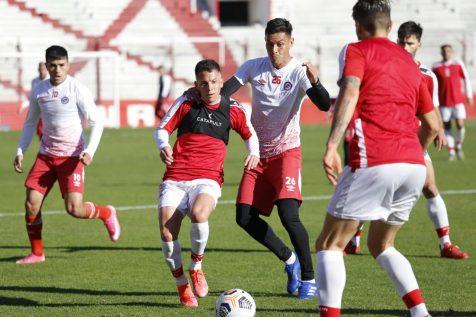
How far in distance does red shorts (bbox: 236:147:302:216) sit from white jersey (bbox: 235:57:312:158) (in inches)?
3.4

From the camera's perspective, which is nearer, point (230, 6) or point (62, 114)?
point (62, 114)

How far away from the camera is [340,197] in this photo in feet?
20.2

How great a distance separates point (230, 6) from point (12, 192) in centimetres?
3230

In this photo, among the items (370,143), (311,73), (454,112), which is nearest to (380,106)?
(370,143)

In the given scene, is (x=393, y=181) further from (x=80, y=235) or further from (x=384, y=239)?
(x=80, y=235)

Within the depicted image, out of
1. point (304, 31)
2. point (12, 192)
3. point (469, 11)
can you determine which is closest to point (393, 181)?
point (12, 192)

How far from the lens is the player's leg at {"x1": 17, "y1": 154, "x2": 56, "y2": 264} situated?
10297 mm

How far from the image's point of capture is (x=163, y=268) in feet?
32.4

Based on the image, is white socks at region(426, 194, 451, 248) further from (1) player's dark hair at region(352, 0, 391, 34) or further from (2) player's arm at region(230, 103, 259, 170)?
(1) player's dark hair at region(352, 0, 391, 34)

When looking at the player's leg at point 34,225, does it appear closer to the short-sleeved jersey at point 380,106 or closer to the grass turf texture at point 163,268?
the grass turf texture at point 163,268

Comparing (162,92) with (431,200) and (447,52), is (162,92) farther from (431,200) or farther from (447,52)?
(431,200)

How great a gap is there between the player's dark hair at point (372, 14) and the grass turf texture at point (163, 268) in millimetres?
2397

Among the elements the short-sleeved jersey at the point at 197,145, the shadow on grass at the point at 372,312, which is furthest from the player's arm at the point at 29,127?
the shadow on grass at the point at 372,312

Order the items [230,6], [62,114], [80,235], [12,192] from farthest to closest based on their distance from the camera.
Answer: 1. [230,6]
2. [12,192]
3. [80,235]
4. [62,114]
